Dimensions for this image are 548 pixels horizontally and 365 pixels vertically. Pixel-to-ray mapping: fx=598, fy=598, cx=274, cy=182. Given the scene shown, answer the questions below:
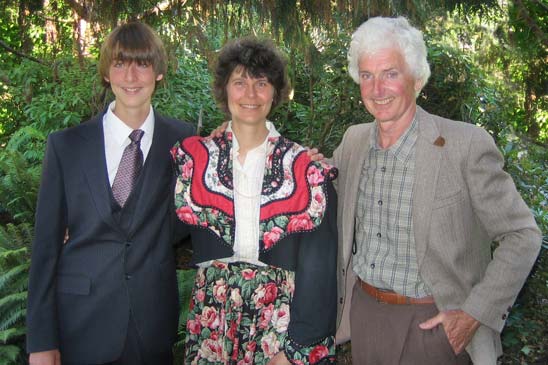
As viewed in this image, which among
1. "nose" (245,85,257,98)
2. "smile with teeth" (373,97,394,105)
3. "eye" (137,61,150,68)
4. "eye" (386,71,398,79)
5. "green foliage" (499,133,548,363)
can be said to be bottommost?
"green foliage" (499,133,548,363)

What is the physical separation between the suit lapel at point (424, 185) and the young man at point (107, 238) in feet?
3.28

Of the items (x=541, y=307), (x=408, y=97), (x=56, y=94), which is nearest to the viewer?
(x=408, y=97)

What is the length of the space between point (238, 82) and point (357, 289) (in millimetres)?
987

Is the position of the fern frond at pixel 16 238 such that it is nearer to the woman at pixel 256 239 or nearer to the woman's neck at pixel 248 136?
the woman at pixel 256 239

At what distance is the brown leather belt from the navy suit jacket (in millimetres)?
867

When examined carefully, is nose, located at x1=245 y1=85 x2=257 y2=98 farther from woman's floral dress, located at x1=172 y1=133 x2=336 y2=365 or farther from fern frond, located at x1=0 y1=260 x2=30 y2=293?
fern frond, located at x1=0 y1=260 x2=30 y2=293

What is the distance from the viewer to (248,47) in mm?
2500

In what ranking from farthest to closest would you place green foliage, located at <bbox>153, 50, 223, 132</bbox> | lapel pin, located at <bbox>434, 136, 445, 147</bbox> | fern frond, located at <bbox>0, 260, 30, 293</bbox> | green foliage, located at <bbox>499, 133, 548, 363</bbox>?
green foliage, located at <bbox>153, 50, 223, 132</bbox>
fern frond, located at <bbox>0, 260, 30, 293</bbox>
green foliage, located at <bbox>499, 133, 548, 363</bbox>
lapel pin, located at <bbox>434, 136, 445, 147</bbox>

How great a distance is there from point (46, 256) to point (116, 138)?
0.54m

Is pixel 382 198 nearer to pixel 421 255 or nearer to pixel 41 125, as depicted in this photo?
pixel 421 255

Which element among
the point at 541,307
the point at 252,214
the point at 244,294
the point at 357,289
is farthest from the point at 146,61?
the point at 541,307

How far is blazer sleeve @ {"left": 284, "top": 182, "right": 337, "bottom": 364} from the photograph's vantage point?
2268 mm

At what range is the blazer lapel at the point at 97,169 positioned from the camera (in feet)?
7.56

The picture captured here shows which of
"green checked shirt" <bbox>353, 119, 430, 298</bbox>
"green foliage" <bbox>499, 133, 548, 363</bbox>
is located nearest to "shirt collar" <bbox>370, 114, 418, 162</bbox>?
"green checked shirt" <bbox>353, 119, 430, 298</bbox>
